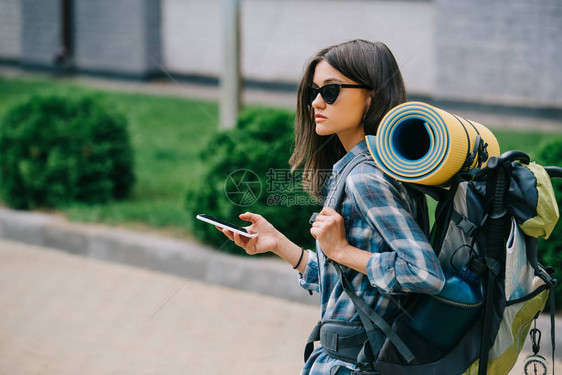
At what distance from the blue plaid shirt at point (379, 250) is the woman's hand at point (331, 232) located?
61mm

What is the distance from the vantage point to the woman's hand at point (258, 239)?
8.67ft

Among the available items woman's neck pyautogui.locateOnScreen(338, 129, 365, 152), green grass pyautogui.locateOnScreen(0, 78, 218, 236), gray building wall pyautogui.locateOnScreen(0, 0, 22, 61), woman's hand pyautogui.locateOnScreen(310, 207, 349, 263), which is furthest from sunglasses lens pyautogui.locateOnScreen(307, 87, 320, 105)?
gray building wall pyautogui.locateOnScreen(0, 0, 22, 61)

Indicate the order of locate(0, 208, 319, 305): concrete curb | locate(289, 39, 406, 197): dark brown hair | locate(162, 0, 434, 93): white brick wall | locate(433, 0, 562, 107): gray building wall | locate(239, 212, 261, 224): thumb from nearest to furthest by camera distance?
1. locate(289, 39, 406, 197): dark brown hair
2. locate(239, 212, 261, 224): thumb
3. locate(0, 208, 319, 305): concrete curb
4. locate(433, 0, 562, 107): gray building wall
5. locate(162, 0, 434, 93): white brick wall

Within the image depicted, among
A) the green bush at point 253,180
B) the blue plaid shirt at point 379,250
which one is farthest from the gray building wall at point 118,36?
the blue plaid shirt at point 379,250

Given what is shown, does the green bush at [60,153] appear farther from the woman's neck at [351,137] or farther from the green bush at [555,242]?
the woman's neck at [351,137]

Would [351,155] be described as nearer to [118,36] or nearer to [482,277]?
[482,277]

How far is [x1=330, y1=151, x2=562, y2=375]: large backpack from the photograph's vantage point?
2.08 meters

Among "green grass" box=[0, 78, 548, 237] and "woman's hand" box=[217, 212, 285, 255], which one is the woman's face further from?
"green grass" box=[0, 78, 548, 237]

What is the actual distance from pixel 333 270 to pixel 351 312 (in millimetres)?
151

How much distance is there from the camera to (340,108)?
7.94 ft

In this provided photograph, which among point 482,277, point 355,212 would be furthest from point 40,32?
point 482,277

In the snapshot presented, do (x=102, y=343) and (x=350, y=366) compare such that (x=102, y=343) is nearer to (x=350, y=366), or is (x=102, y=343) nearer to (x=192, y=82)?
(x=350, y=366)

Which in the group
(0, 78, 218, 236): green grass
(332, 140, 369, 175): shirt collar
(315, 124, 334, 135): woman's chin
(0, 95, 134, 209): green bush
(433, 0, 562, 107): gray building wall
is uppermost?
(315, 124, 334, 135): woman's chin

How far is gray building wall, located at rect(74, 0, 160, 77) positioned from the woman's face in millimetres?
13279
